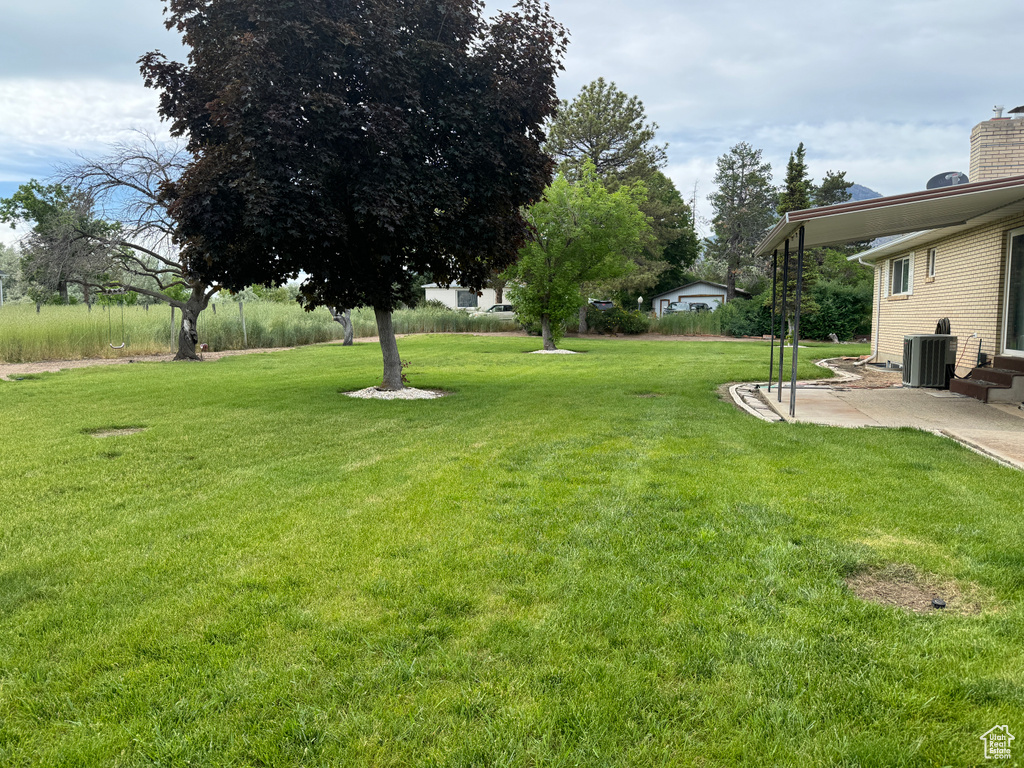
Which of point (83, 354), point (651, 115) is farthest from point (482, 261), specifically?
point (651, 115)

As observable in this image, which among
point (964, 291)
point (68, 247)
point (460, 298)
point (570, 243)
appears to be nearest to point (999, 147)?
point (964, 291)

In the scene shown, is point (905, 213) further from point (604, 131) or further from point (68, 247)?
point (604, 131)

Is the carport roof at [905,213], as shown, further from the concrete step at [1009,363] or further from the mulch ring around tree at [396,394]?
the mulch ring around tree at [396,394]

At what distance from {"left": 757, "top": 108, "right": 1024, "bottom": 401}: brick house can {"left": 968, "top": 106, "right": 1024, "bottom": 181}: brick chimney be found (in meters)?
0.01

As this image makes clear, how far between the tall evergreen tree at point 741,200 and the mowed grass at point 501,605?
4395cm

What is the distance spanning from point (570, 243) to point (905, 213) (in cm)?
1220

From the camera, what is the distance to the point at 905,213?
23.8 ft

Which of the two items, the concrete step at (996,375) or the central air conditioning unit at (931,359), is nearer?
the concrete step at (996,375)

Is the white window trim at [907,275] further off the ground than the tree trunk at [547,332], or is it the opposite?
the white window trim at [907,275]

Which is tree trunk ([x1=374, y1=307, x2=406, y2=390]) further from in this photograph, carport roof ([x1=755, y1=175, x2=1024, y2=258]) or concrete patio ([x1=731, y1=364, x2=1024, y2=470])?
carport roof ([x1=755, y1=175, x2=1024, y2=258])

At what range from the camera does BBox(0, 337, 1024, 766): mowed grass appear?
1.88 meters

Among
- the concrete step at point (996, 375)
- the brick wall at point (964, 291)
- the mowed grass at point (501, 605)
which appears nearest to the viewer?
the mowed grass at point (501, 605)

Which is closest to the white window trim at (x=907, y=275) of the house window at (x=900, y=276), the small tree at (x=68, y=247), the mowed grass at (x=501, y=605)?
the house window at (x=900, y=276)

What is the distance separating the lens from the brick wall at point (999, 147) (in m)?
10.4
